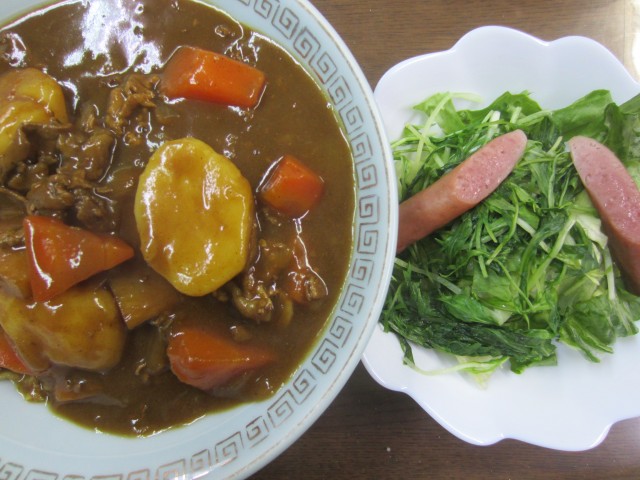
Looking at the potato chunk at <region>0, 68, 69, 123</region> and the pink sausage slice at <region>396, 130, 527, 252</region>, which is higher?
the potato chunk at <region>0, 68, 69, 123</region>

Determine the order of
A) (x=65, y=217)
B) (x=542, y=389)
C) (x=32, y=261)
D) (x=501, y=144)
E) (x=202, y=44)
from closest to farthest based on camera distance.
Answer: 1. (x=32, y=261)
2. (x=65, y=217)
3. (x=202, y=44)
4. (x=501, y=144)
5. (x=542, y=389)

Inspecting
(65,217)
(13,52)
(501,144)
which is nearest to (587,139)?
(501,144)

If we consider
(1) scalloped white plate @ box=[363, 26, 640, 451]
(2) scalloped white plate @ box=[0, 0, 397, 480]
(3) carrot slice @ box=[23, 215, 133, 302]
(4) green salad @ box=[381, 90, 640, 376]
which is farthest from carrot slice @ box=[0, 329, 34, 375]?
(4) green salad @ box=[381, 90, 640, 376]

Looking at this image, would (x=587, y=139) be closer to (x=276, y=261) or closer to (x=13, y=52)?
(x=276, y=261)

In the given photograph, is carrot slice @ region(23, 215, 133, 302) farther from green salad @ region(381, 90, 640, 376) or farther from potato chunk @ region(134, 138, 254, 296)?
green salad @ region(381, 90, 640, 376)

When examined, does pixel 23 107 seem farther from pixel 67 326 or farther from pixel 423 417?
pixel 423 417

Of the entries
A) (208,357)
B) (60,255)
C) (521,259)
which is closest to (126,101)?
(60,255)

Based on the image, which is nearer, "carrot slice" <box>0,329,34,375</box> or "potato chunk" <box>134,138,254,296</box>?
"potato chunk" <box>134,138,254,296</box>
